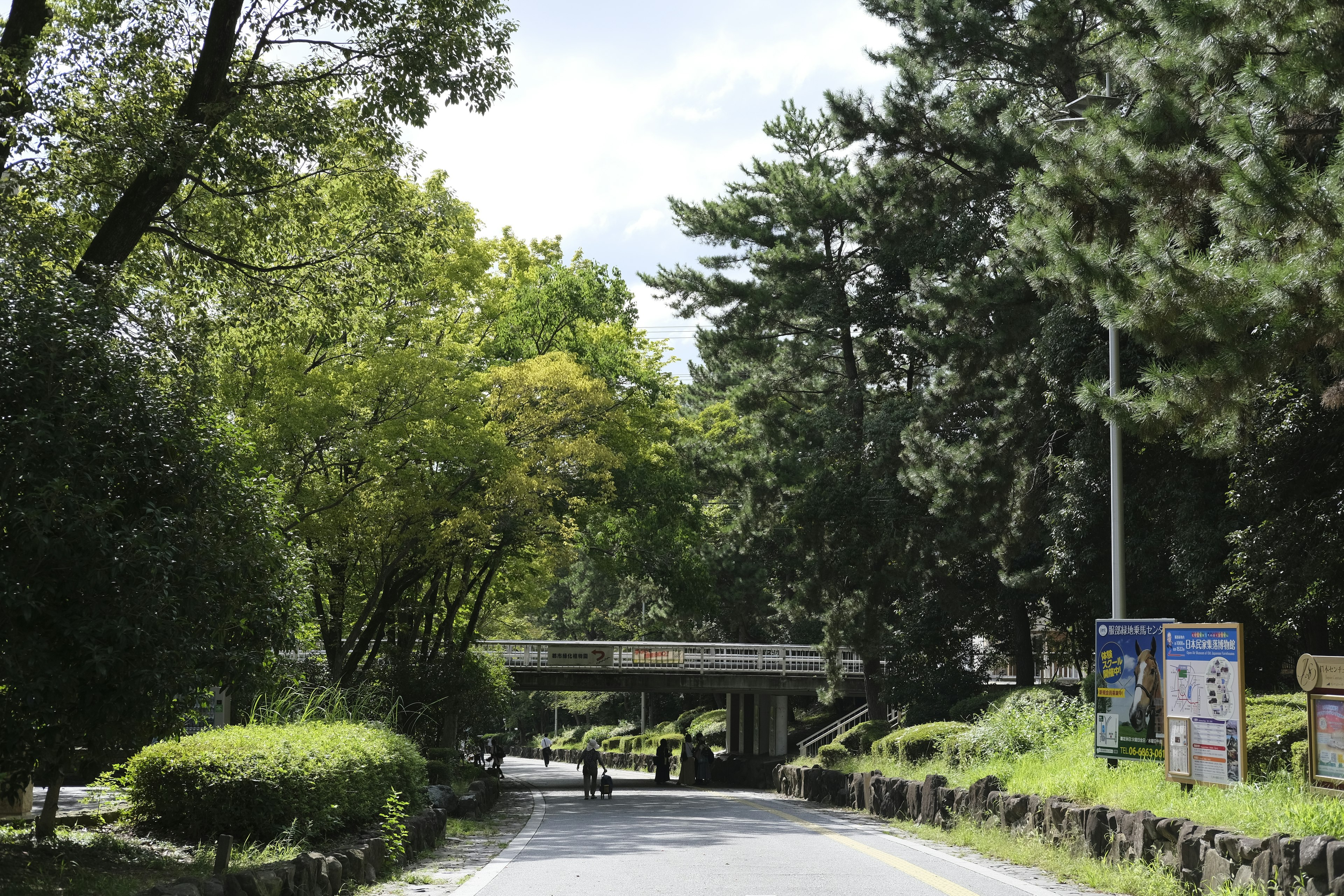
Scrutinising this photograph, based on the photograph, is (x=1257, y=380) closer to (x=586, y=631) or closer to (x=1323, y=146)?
(x=1323, y=146)

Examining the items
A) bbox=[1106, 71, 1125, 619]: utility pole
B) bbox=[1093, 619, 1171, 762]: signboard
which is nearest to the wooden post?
bbox=[1093, 619, 1171, 762]: signboard

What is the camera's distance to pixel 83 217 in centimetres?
1188

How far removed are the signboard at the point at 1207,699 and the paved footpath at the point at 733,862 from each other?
5.64ft

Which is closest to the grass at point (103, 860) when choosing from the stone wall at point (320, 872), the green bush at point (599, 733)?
the stone wall at point (320, 872)

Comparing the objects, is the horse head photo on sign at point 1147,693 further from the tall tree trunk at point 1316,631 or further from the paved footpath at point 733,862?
the tall tree trunk at point 1316,631

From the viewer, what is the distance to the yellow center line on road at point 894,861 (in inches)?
377

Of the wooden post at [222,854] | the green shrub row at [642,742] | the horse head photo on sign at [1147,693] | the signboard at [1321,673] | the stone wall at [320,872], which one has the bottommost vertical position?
the green shrub row at [642,742]

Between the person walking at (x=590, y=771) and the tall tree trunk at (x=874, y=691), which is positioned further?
the tall tree trunk at (x=874, y=691)

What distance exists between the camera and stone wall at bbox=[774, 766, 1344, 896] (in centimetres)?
772

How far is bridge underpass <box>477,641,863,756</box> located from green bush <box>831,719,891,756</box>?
10538 mm

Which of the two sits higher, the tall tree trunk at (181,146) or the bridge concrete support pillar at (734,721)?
the tall tree trunk at (181,146)

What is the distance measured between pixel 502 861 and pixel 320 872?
13.2 feet

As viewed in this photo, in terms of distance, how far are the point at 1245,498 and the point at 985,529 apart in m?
8.29

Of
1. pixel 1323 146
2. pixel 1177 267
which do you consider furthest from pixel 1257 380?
pixel 1323 146
